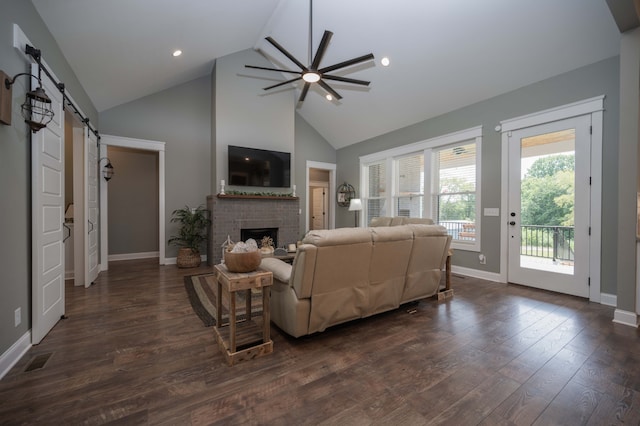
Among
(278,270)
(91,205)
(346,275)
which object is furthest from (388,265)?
(91,205)

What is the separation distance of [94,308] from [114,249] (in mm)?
3401

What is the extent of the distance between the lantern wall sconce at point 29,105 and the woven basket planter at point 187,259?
323 centimetres

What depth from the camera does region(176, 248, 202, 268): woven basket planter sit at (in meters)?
5.17

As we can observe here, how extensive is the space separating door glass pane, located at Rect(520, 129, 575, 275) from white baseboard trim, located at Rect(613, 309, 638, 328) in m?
0.95

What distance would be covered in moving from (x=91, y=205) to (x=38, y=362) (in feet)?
9.38

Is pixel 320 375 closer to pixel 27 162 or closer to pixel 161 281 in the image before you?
pixel 27 162

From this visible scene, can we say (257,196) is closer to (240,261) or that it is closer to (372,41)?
(372,41)

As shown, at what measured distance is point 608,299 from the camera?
10.4 feet

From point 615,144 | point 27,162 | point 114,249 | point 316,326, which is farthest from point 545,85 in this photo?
point 114,249

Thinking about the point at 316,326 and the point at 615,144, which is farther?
the point at 615,144

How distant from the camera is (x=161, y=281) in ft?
13.7

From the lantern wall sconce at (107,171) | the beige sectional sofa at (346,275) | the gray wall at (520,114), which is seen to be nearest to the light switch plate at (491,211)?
the gray wall at (520,114)

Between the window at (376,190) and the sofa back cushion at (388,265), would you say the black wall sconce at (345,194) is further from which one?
the sofa back cushion at (388,265)

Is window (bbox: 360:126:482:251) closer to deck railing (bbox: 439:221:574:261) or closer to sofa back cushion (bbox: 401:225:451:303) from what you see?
deck railing (bbox: 439:221:574:261)
